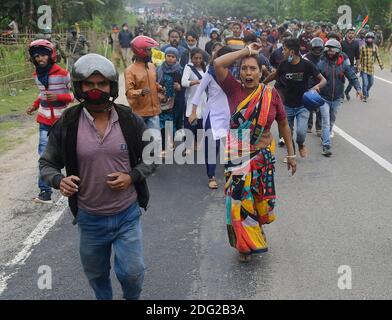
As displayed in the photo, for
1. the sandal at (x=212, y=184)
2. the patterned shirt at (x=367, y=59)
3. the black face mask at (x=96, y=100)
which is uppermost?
the black face mask at (x=96, y=100)

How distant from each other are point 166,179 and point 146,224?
173 centimetres

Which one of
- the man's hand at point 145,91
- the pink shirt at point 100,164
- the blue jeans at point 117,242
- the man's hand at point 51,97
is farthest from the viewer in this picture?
the man's hand at point 145,91

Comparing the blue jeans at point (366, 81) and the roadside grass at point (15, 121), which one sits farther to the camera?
Answer: the blue jeans at point (366, 81)

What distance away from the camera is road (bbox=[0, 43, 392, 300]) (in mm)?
4242

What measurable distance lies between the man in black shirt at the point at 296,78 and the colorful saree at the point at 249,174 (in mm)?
2990

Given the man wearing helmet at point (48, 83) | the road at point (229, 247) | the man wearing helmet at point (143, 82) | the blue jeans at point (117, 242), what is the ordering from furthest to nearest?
the man wearing helmet at point (143, 82) < the man wearing helmet at point (48, 83) < the road at point (229, 247) < the blue jeans at point (117, 242)

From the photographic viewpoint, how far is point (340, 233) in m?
5.29

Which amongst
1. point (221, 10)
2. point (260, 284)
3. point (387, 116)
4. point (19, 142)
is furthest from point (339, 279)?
point (221, 10)

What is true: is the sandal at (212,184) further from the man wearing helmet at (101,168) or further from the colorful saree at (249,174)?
the man wearing helmet at (101,168)

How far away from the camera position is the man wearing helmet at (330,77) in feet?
27.3

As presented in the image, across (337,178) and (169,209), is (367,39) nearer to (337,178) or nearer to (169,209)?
(337,178)

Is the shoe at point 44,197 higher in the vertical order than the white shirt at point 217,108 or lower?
lower

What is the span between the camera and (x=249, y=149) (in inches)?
180

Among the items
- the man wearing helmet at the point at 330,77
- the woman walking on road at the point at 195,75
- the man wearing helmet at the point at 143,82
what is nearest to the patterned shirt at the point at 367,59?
the man wearing helmet at the point at 330,77
